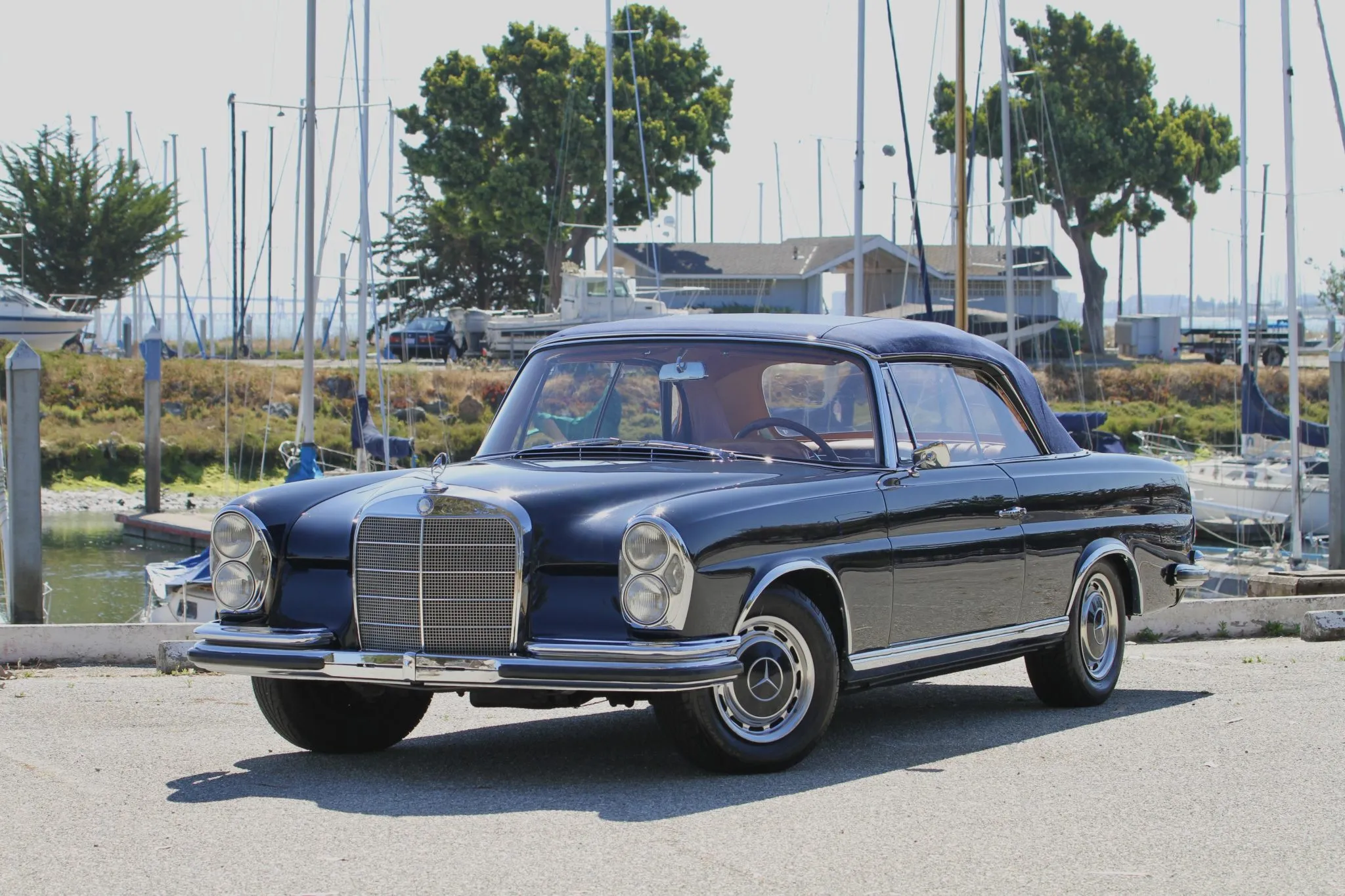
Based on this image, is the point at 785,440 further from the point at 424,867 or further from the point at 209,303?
the point at 209,303

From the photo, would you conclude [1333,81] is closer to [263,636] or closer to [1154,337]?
[263,636]

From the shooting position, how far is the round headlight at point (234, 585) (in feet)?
20.7

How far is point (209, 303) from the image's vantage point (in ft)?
197

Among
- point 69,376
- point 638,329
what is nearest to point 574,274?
point 69,376

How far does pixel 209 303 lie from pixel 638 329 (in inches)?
2174

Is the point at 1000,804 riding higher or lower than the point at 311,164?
lower

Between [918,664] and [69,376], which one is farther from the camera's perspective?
[69,376]

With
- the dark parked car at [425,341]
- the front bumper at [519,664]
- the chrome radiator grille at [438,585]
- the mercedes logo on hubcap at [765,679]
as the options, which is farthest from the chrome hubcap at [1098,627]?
the dark parked car at [425,341]

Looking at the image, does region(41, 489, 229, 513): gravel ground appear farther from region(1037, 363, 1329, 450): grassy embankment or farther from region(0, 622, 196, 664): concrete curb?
region(0, 622, 196, 664): concrete curb

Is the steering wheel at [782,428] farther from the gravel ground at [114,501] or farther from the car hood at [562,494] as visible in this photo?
the gravel ground at [114,501]

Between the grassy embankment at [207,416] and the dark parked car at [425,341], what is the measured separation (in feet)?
29.8

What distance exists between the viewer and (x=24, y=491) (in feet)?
36.6

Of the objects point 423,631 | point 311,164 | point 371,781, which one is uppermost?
point 311,164

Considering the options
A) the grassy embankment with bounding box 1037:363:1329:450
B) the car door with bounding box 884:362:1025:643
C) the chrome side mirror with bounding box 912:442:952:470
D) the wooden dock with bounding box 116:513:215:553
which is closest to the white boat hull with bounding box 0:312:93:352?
the wooden dock with bounding box 116:513:215:553
